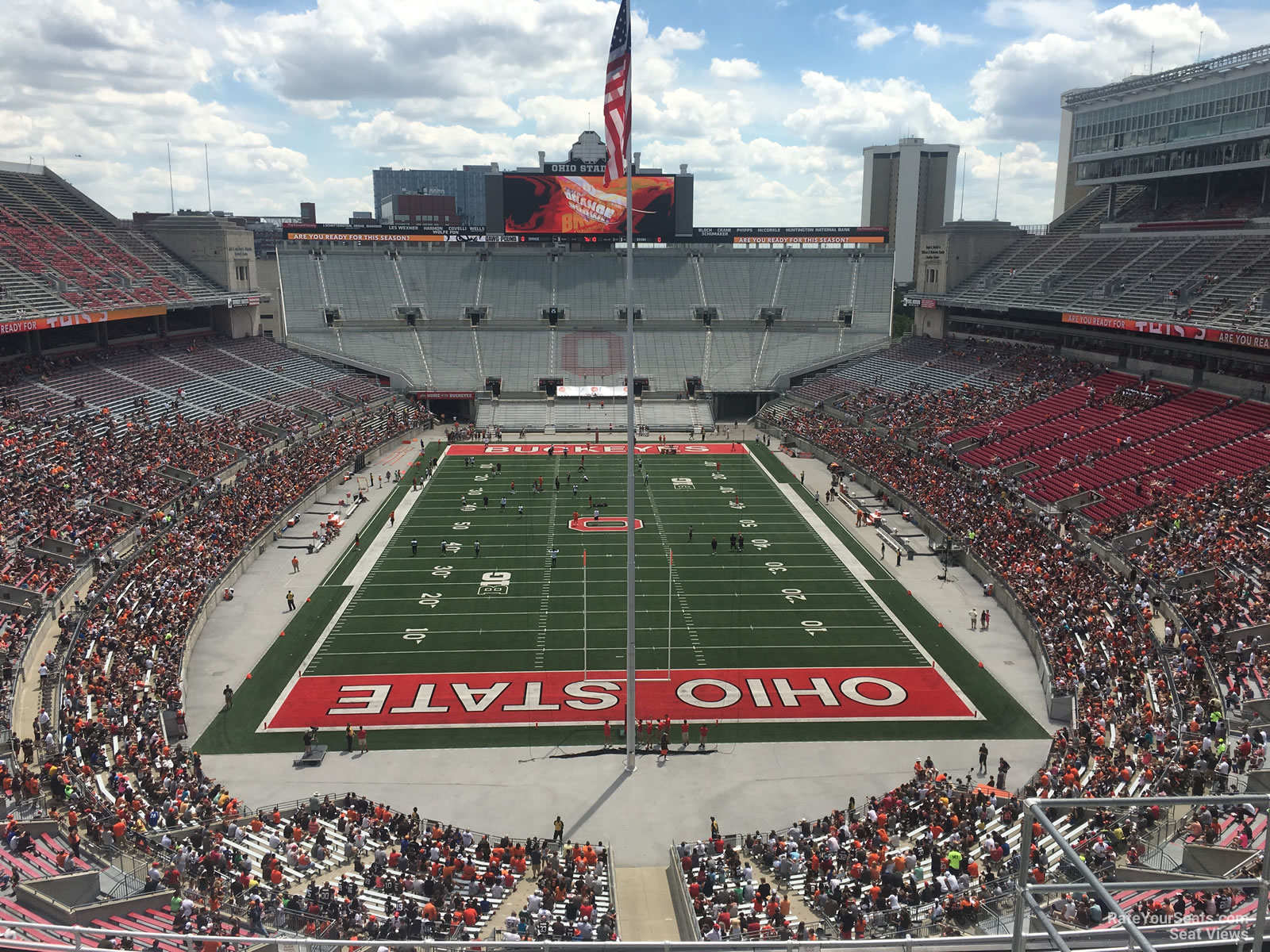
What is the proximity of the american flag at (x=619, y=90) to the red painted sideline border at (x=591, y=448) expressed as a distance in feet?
113

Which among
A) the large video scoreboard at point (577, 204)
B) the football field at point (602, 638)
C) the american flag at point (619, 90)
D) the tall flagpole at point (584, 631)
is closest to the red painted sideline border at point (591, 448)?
the football field at point (602, 638)

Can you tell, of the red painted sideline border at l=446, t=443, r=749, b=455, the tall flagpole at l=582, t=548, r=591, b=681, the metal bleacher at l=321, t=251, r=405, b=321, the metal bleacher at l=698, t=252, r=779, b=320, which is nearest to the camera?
the tall flagpole at l=582, t=548, r=591, b=681

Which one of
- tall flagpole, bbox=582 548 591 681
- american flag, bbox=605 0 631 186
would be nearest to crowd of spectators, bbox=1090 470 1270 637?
tall flagpole, bbox=582 548 591 681

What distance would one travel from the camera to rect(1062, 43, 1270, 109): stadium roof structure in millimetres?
41906

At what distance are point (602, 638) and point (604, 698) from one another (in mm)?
3469

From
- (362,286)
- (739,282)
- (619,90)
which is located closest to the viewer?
(619,90)

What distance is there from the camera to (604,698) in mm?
22891

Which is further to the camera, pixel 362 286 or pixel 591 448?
pixel 362 286

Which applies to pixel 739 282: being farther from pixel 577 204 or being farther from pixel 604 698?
pixel 604 698

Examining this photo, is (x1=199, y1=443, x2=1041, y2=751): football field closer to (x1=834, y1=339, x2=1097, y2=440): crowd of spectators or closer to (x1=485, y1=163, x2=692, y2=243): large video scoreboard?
(x1=834, y1=339, x2=1097, y2=440): crowd of spectators

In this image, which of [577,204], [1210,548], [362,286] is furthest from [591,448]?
[1210,548]

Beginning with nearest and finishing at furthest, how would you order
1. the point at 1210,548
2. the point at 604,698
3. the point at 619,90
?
→ the point at 619,90 → the point at 604,698 → the point at 1210,548

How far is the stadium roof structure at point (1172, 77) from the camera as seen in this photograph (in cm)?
4191

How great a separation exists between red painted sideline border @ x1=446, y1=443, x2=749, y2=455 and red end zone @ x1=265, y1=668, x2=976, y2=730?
1066 inches
